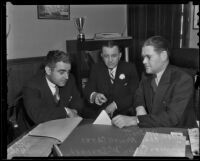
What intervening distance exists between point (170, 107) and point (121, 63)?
3.82 ft

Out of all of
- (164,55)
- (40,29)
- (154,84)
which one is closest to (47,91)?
(154,84)

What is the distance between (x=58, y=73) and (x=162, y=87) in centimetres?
83

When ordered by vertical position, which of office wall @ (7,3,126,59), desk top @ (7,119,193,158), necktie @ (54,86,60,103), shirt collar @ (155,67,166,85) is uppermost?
office wall @ (7,3,126,59)

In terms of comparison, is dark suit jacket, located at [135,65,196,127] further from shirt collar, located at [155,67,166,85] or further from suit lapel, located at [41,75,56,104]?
suit lapel, located at [41,75,56,104]

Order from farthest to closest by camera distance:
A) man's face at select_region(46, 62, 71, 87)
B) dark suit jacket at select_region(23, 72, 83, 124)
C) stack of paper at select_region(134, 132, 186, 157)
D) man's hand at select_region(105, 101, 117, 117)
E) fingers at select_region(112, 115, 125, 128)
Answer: man's hand at select_region(105, 101, 117, 117), man's face at select_region(46, 62, 71, 87), dark suit jacket at select_region(23, 72, 83, 124), fingers at select_region(112, 115, 125, 128), stack of paper at select_region(134, 132, 186, 157)

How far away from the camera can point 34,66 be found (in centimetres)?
352

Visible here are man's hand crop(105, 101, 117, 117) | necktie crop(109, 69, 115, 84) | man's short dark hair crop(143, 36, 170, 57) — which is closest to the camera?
man's short dark hair crop(143, 36, 170, 57)

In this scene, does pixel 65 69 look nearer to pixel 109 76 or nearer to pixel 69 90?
pixel 69 90

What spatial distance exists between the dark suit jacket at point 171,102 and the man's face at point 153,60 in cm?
7

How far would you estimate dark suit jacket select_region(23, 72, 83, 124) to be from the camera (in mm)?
1887

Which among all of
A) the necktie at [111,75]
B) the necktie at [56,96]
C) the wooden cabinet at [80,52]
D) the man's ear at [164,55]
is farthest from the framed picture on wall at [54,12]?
the man's ear at [164,55]

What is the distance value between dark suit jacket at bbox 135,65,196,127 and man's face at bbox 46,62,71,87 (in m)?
0.68

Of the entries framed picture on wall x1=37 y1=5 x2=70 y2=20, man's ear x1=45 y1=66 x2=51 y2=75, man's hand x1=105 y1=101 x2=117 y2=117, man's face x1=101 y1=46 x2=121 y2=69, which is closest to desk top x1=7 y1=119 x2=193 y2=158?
man's ear x1=45 y1=66 x2=51 y2=75

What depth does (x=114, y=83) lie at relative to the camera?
9.12 ft
